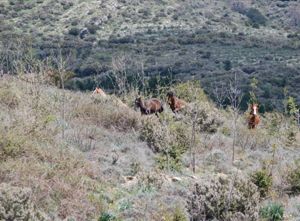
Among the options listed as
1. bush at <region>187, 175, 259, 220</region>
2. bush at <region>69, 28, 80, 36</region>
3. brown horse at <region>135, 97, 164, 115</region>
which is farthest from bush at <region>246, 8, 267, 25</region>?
bush at <region>187, 175, 259, 220</region>

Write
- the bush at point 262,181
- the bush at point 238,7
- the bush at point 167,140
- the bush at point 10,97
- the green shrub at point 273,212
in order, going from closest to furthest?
the green shrub at point 273,212 → the bush at point 262,181 → the bush at point 167,140 → the bush at point 10,97 → the bush at point 238,7

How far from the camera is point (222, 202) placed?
25.8 feet

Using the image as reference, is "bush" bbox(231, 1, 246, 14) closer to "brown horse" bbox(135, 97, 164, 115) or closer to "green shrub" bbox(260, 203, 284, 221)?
"brown horse" bbox(135, 97, 164, 115)

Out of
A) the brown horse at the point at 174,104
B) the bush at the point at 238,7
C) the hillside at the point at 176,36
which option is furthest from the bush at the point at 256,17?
the brown horse at the point at 174,104

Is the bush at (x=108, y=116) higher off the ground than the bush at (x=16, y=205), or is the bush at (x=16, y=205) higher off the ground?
the bush at (x=16, y=205)

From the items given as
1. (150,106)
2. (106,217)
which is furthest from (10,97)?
(106,217)

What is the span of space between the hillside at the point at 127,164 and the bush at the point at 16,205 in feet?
0.04

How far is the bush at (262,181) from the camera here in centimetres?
927

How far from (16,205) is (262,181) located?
4.19 metres

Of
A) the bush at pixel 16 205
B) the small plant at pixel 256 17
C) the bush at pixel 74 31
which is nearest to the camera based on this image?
the bush at pixel 16 205

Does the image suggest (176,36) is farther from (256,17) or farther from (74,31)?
(256,17)

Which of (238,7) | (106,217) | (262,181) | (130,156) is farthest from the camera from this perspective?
(238,7)

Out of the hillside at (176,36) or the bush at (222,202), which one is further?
the hillside at (176,36)

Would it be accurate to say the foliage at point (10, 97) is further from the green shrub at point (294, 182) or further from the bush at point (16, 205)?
the green shrub at point (294, 182)
